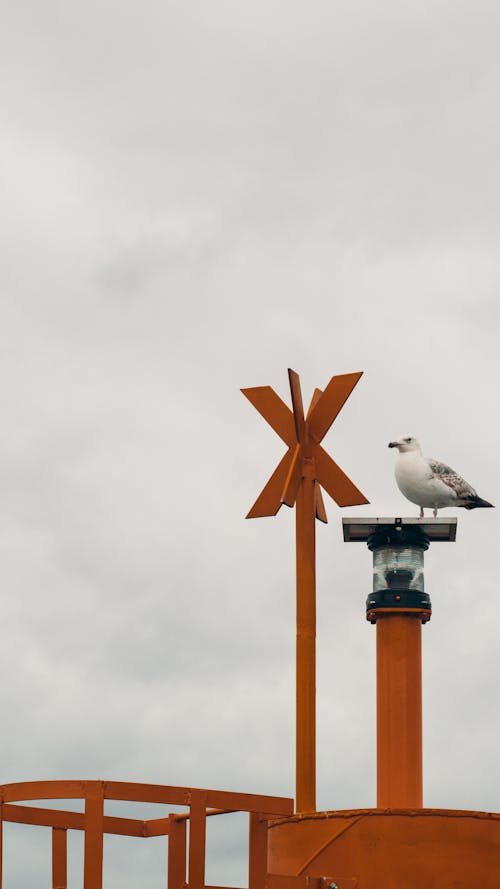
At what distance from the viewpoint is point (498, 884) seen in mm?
17188

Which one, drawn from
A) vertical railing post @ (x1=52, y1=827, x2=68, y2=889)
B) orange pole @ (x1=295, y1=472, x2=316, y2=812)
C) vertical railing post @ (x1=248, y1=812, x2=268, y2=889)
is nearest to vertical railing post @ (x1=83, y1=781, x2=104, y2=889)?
vertical railing post @ (x1=248, y1=812, x2=268, y2=889)

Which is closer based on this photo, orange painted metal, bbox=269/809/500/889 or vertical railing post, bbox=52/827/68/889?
orange painted metal, bbox=269/809/500/889

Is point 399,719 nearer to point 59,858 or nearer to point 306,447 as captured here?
point 306,447

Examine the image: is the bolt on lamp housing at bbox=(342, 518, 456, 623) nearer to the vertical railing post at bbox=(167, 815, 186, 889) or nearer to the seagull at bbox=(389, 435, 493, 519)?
the seagull at bbox=(389, 435, 493, 519)

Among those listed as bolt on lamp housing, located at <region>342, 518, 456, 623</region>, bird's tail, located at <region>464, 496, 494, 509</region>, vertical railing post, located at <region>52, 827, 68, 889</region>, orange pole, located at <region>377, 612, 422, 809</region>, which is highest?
bird's tail, located at <region>464, 496, 494, 509</region>

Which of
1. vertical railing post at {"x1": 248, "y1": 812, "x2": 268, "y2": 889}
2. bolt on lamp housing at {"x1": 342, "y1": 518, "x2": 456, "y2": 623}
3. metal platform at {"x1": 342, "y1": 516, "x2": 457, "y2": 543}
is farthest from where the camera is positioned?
metal platform at {"x1": 342, "y1": 516, "x2": 457, "y2": 543}

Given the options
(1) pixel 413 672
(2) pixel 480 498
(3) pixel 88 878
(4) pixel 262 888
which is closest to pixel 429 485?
(2) pixel 480 498

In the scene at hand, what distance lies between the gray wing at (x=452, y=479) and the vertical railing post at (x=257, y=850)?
601cm

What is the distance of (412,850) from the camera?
56.1 ft

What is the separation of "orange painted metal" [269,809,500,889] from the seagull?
15.3ft

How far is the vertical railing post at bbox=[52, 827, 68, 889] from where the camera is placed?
1812cm

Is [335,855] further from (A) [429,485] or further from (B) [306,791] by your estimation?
(A) [429,485]

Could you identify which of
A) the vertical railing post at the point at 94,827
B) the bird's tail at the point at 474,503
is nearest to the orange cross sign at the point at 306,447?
the bird's tail at the point at 474,503

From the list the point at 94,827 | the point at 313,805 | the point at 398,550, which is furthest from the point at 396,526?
the point at 94,827
